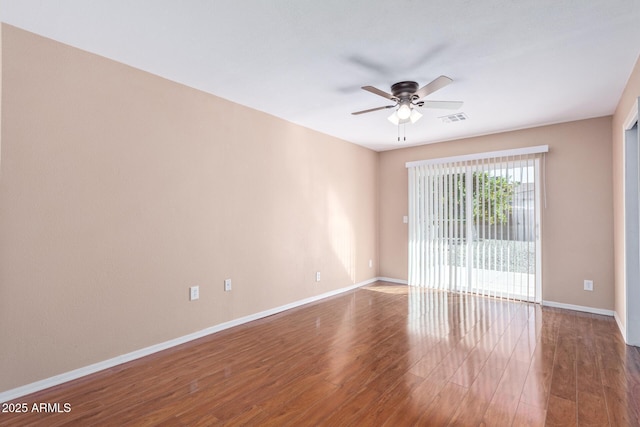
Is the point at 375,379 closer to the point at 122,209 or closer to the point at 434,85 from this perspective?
the point at 434,85

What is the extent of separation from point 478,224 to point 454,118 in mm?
1707

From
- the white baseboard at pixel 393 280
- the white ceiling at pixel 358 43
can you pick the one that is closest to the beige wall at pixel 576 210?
the white ceiling at pixel 358 43

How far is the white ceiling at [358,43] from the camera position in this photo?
1951mm

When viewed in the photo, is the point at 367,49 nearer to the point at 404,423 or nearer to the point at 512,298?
the point at 404,423

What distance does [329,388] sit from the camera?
2252mm

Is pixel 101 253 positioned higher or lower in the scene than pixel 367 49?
lower

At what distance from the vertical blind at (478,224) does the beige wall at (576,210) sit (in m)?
0.16

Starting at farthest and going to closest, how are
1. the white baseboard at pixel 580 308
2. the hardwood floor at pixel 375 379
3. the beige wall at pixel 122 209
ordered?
the white baseboard at pixel 580 308
the beige wall at pixel 122 209
the hardwood floor at pixel 375 379

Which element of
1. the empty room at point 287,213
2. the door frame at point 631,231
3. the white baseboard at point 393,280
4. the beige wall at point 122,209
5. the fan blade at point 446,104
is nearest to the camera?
the empty room at point 287,213

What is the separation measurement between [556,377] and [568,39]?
96.9 inches

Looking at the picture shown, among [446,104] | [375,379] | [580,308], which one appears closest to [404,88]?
[446,104]

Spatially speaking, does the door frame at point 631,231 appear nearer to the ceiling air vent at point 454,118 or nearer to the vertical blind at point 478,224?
the vertical blind at point 478,224

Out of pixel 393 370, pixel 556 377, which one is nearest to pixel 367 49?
pixel 393 370

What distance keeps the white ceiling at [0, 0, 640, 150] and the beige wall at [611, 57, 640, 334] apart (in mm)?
173
